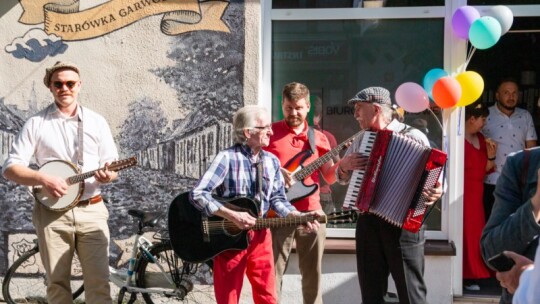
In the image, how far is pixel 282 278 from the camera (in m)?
6.19

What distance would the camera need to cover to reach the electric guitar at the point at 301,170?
5.62m

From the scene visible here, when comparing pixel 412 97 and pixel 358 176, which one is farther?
pixel 412 97

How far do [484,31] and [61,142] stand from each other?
3207mm

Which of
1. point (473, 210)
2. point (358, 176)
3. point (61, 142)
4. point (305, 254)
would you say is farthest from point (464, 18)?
point (61, 142)

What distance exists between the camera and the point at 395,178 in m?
A: 4.86

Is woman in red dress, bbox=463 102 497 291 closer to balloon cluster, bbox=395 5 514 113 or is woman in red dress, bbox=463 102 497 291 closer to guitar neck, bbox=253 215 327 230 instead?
balloon cluster, bbox=395 5 514 113

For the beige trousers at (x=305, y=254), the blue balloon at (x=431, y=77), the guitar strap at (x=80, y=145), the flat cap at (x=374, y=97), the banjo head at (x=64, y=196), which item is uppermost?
the blue balloon at (x=431, y=77)

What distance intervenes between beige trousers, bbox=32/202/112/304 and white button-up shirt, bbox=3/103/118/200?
0.56ft

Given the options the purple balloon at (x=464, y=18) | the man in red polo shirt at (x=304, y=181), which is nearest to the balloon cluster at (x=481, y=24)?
the purple balloon at (x=464, y=18)

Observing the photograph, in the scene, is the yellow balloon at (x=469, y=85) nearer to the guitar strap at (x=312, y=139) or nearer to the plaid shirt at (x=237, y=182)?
the guitar strap at (x=312, y=139)

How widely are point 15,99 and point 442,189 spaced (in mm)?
3728

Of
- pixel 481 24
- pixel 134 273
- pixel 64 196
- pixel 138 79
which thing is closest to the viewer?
pixel 64 196

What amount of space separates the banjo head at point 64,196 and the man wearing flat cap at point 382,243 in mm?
1758

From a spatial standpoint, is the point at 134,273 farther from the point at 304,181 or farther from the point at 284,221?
the point at 284,221
